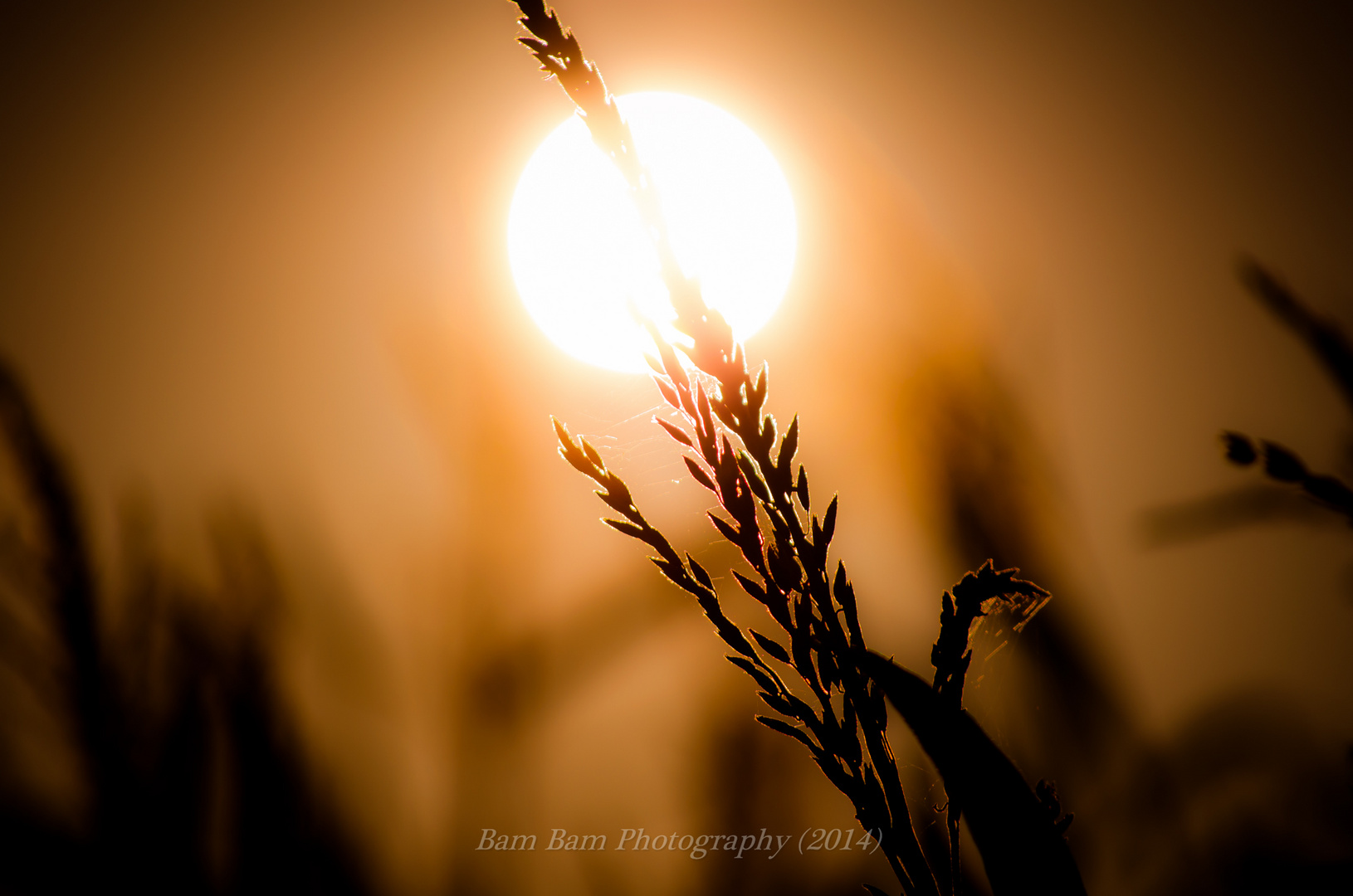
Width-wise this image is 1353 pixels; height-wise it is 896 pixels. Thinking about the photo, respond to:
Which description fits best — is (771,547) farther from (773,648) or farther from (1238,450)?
(1238,450)

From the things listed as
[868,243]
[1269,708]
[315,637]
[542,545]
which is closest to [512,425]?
[542,545]

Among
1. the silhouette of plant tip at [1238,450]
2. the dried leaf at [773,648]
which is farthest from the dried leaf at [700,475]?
the silhouette of plant tip at [1238,450]

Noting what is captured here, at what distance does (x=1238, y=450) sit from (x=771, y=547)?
1.33 feet

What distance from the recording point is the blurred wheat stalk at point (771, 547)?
0.53 meters

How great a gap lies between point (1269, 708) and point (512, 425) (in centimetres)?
304

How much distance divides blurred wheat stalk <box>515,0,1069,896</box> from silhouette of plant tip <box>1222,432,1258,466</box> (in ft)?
0.64

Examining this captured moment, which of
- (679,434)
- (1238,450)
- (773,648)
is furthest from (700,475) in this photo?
(1238,450)

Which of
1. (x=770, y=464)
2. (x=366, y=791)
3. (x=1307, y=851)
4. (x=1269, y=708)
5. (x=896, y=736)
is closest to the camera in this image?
(x=770, y=464)

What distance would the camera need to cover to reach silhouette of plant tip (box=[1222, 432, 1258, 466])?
1.47 feet

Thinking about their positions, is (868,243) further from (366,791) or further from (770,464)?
(366,791)

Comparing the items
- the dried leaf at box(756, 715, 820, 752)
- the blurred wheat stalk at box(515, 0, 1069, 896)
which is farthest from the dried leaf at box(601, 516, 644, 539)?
the dried leaf at box(756, 715, 820, 752)

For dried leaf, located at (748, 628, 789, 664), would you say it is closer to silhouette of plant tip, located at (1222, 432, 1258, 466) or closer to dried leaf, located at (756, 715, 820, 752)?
dried leaf, located at (756, 715, 820, 752)

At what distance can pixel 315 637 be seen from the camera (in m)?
2.33

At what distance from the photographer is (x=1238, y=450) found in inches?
17.7
